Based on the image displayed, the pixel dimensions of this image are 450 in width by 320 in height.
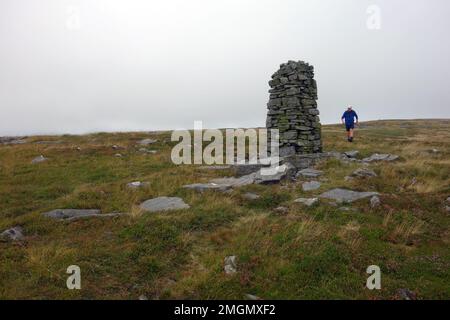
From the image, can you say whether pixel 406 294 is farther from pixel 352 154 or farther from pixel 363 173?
pixel 352 154

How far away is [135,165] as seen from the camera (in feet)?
69.8

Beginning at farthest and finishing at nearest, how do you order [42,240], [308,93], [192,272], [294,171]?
[308,93] → [294,171] → [42,240] → [192,272]

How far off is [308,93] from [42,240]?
615 inches

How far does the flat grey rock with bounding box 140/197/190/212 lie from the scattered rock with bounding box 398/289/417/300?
22.8 ft

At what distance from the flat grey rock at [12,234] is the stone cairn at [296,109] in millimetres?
13818

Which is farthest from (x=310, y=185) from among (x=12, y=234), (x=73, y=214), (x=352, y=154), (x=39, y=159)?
(x=39, y=159)

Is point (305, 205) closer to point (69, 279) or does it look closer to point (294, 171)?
point (294, 171)

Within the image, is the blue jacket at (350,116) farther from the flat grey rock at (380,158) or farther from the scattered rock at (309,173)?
the scattered rock at (309,173)

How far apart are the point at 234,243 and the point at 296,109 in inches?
486

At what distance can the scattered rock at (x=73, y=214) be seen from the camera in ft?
38.6

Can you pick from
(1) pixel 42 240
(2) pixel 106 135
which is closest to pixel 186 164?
(1) pixel 42 240

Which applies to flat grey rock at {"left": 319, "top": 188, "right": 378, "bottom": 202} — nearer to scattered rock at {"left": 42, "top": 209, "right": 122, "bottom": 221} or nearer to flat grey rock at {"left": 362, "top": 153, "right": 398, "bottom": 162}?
scattered rock at {"left": 42, "top": 209, "right": 122, "bottom": 221}

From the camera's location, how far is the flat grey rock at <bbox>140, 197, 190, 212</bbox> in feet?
40.9
